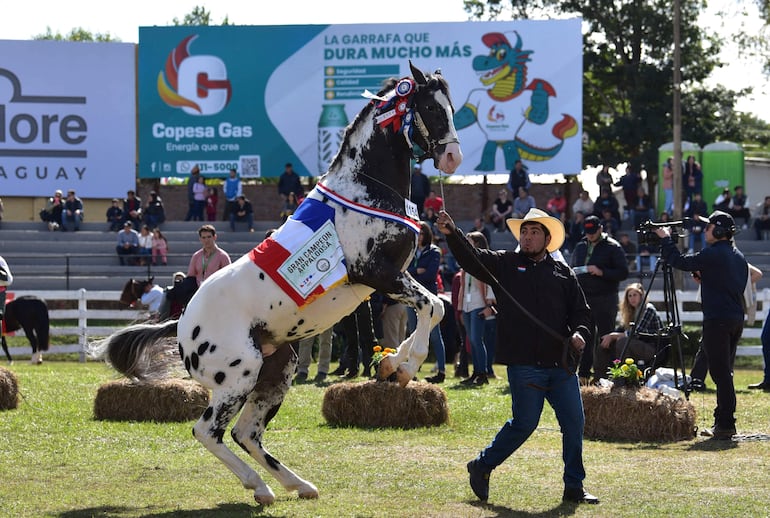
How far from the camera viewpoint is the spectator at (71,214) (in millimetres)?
34344

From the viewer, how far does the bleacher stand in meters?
30.3

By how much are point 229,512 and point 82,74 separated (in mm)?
31425

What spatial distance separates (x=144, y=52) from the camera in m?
36.7

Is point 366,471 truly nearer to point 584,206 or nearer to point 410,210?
point 410,210

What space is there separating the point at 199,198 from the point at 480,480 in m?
28.4

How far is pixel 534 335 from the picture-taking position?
7.90 meters

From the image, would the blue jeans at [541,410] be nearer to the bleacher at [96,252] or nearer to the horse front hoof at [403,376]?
the horse front hoof at [403,376]

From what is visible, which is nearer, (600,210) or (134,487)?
(134,487)

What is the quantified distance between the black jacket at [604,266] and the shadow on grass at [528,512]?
619 cm

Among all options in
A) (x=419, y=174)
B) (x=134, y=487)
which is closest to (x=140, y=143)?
(x=419, y=174)

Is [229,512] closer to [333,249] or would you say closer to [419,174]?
[333,249]

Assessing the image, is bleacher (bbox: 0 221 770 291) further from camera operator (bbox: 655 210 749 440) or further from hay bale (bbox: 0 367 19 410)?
camera operator (bbox: 655 210 749 440)

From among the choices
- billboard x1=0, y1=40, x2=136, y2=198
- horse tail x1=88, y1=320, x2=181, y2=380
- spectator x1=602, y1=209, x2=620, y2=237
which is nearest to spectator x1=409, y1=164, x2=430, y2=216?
spectator x1=602, y1=209, x2=620, y2=237

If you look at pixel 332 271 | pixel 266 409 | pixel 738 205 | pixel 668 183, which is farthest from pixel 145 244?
pixel 332 271
